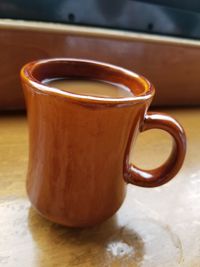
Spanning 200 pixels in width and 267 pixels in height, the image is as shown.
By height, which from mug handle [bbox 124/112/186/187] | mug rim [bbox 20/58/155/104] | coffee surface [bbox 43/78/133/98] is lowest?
mug handle [bbox 124/112/186/187]

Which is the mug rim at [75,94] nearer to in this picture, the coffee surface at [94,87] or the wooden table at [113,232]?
the coffee surface at [94,87]

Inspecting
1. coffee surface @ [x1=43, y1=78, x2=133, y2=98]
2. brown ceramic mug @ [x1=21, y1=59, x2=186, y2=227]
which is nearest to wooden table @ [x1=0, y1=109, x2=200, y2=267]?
brown ceramic mug @ [x1=21, y1=59, x2=186, y2=227]

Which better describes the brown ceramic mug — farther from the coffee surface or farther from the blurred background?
the blurred background

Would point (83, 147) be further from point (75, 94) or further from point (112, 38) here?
point (112, 38)

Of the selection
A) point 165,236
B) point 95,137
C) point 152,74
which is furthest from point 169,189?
point 152,74

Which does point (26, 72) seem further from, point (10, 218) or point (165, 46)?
point (165, 46)

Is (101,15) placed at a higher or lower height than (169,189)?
higher

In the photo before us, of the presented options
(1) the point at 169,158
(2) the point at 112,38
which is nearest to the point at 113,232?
(1) the point at 169,158
